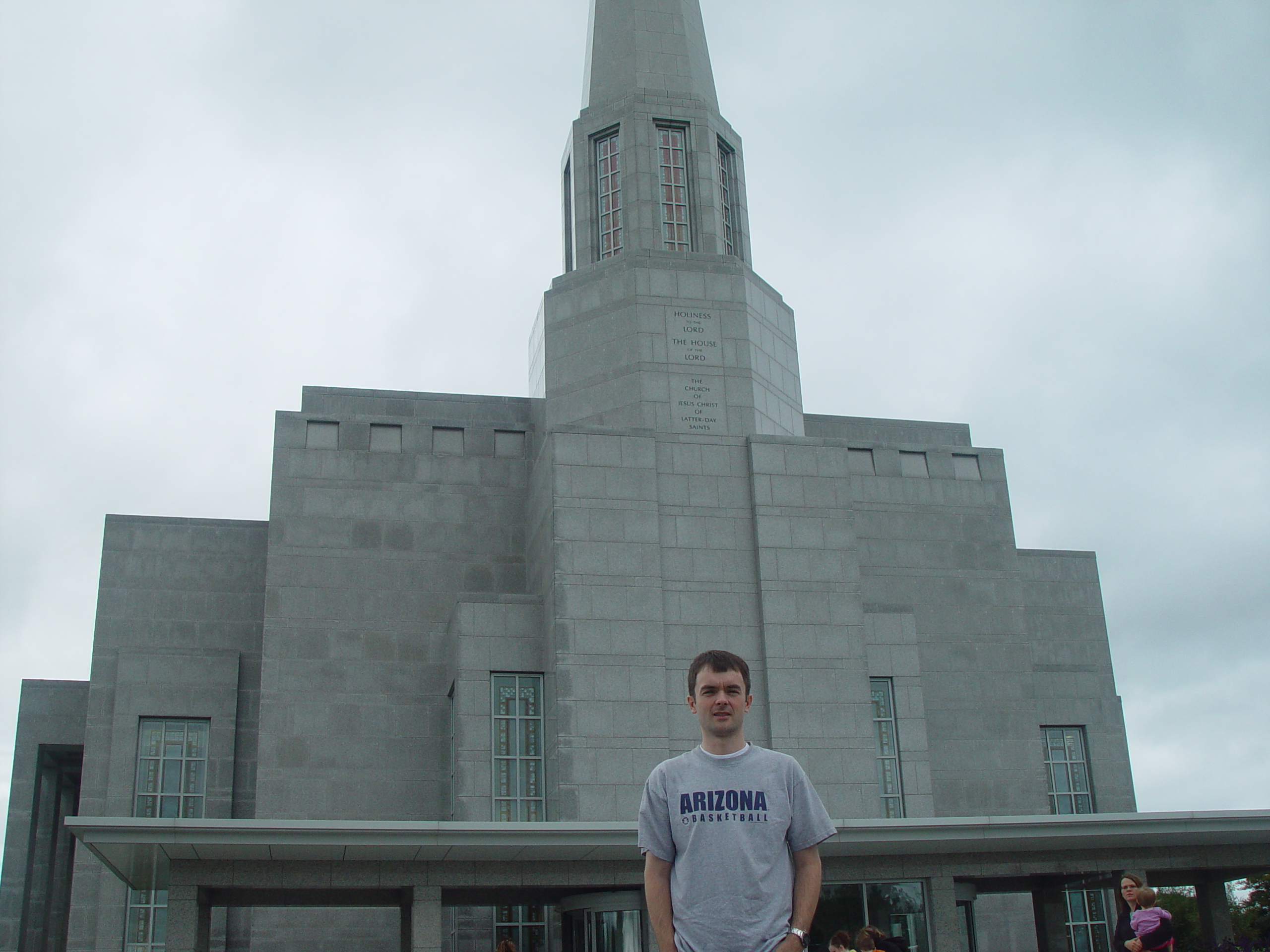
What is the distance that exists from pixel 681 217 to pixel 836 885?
45.7ft

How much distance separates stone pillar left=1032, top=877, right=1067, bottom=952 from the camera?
20578 mm

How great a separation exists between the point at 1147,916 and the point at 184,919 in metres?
Result: 10.6

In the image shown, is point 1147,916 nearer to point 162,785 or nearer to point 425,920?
point 425,920

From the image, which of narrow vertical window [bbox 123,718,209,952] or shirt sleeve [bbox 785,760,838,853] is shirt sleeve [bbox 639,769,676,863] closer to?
shirt sleeve [bbox 785,760,838,853]

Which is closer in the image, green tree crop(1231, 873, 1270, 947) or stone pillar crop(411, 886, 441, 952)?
stone pillar crop(411, 886, 441, 952)

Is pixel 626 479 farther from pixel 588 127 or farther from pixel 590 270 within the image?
pixel 588 127

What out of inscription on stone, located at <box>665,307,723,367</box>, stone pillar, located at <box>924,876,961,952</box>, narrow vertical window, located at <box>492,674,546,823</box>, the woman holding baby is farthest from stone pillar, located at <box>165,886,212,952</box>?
inscription on stone, located at <box>665,307,723,367</box>

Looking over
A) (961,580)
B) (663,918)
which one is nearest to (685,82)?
(961,580)

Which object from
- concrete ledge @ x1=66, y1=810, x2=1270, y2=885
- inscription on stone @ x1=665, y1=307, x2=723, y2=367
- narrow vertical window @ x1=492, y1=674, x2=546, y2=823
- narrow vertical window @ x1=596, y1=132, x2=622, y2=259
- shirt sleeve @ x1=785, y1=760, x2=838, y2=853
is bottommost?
shirt sleeve @ x1=785, y1=760, x2=838, y2=853

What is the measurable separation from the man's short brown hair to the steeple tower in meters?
18.6

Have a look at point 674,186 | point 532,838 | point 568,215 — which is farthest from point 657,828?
point 568,215

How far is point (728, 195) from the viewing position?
2684 cm

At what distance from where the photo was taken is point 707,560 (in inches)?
893

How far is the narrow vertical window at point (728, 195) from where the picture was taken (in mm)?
26375
